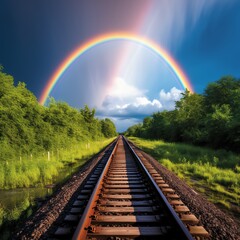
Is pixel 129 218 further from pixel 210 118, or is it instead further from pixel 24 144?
pixel 210 118

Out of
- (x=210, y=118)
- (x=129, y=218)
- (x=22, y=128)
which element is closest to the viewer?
(x=129, y=218)

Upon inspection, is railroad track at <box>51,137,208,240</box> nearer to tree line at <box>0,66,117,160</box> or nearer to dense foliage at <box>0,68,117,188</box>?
dense foliage at <box>0,68,117,188</box>

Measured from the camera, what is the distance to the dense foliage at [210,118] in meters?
20.9

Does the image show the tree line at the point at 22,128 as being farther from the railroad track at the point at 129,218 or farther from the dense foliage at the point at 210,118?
the dense foliage at the point at 210,118

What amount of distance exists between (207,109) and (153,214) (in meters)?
31.8

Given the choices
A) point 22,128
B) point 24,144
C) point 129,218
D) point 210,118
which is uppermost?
point 210,118

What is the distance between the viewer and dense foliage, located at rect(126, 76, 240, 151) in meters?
20.9

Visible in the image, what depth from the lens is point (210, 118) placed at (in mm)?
A: 23234

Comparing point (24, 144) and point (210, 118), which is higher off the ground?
point (210, 118)

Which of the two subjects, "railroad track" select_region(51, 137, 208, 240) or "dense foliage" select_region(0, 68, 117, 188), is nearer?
"railroad track" select_region(51, 137, 208, 240)

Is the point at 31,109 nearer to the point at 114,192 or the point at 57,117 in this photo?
the point at 57,117

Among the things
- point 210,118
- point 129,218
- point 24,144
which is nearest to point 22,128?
point 24,144

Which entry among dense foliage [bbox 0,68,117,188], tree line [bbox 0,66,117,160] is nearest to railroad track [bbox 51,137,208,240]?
dense foliage [bbox 0,68,117,188]

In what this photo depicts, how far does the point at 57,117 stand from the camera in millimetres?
24375
